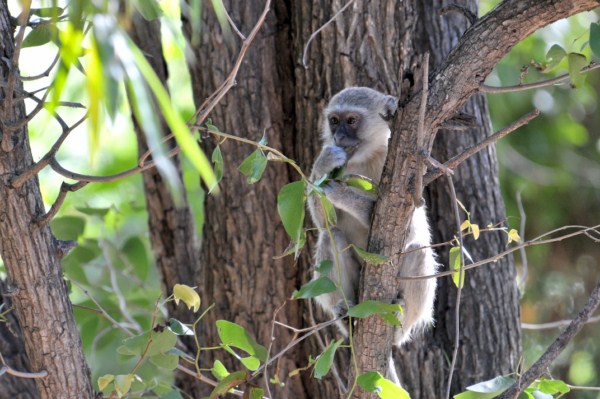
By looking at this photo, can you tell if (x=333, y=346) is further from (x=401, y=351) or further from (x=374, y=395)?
(x=401, y=351)

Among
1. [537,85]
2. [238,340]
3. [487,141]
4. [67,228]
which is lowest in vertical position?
[238,340]

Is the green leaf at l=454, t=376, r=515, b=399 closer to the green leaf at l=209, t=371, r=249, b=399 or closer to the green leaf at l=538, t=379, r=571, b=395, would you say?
the green leaf at l=538, t=379, r=571, b=395

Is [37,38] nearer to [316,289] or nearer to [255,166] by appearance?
[255,166]

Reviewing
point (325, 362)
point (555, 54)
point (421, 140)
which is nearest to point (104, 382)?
point (325, 362)

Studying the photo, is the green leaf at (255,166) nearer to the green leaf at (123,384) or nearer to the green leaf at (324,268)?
the green leaf at (324,268)

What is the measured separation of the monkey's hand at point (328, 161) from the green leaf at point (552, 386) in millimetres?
1402

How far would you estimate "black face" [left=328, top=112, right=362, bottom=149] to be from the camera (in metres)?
4.09

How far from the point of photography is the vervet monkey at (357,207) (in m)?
3.72

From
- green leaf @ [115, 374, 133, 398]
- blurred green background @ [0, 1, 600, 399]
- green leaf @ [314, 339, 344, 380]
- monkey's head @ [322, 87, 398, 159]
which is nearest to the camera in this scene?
green leaf @ [314, 339, 344, 380]

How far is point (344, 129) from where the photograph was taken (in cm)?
414

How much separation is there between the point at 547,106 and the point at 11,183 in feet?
16.0

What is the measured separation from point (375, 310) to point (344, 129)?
175 centimetres

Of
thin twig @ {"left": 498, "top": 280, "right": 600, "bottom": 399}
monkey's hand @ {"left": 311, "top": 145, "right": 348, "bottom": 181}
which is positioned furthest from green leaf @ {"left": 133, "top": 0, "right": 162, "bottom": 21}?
thin twig @ {"left": 498, "top": 280, "right": 600, "bottom": 399}

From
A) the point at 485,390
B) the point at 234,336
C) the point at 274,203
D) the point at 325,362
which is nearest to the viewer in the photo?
the point at 325,362
